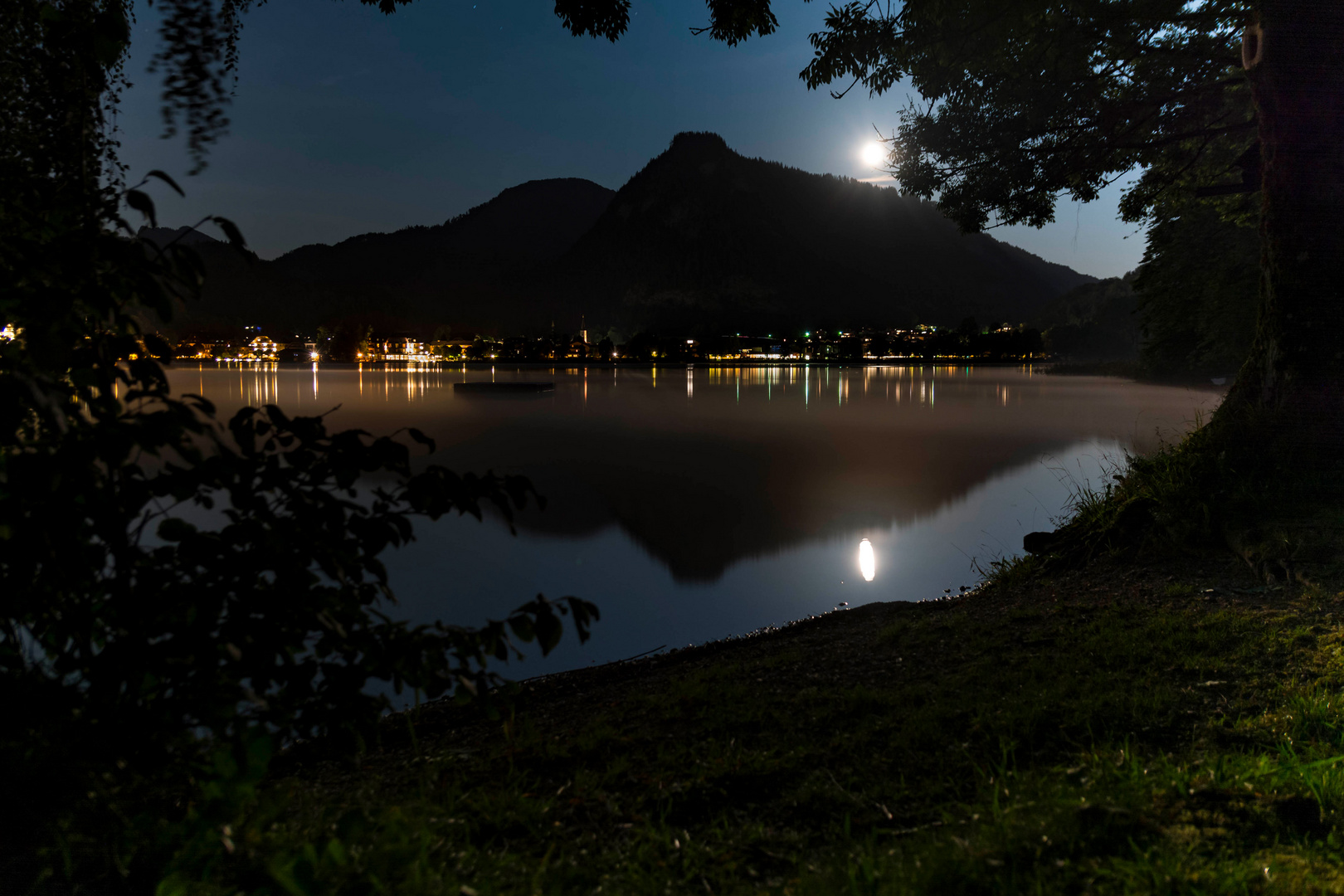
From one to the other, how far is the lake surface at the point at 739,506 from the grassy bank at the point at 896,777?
281cm

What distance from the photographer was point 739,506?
1394 centimetres

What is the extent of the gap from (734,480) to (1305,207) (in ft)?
37.1

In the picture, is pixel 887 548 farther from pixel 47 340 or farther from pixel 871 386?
pixel 871 386

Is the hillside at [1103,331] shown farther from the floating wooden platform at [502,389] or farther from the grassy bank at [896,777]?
the grassy bank at [896,777]

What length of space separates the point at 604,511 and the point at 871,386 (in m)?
44.5

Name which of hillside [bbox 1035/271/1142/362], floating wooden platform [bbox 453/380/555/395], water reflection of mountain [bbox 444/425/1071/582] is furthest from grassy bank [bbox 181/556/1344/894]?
hillside [bbox 1035/271/1142/362]

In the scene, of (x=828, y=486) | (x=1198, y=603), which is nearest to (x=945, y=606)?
(x=1198, y=603)

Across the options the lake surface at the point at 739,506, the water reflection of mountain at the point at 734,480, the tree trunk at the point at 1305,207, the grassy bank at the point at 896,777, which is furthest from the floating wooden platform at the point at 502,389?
the grassy bank at the point at 896,777

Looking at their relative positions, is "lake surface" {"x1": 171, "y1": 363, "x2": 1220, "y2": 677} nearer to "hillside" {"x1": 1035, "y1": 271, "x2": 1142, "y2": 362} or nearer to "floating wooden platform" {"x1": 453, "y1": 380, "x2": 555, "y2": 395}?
"floating wooden platform" {"x1": 453, "y1": 380, "x2": 555, "y2": 395}

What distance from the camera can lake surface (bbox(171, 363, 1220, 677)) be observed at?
8773mm

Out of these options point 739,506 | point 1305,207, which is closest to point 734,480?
point 739,506

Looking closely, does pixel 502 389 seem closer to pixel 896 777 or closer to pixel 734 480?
pixel 734 480

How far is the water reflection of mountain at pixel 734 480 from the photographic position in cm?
1197

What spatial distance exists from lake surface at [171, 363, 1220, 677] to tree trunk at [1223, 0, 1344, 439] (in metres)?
3.69
